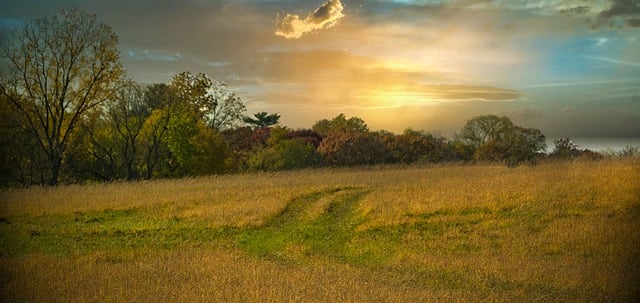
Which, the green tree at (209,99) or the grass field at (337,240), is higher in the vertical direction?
the green tree at (209,99)

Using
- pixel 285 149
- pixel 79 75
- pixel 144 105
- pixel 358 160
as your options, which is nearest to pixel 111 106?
pixel 144 105

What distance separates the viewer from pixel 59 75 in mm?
30297

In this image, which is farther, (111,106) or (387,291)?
(111,106)

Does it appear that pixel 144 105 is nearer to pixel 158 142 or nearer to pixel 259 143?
pixel 158 142

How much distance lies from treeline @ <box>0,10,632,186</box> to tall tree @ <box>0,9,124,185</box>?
2.3 inches

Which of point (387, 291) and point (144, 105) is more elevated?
point (144, 105)

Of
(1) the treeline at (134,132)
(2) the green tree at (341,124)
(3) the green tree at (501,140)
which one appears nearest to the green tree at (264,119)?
(1) the treeline at (134,132)

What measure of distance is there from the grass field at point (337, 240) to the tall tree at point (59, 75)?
539 cm

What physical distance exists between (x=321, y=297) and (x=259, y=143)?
1627 inches

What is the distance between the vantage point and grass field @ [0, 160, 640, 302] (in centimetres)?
1262

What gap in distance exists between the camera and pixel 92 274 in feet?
44.3

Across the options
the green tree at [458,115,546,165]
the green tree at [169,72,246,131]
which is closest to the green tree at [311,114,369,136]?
the green tree at [458,115,546,165]

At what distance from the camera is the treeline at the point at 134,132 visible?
29.7 m

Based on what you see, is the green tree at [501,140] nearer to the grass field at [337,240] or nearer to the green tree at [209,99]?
the grass field at [337,240]
